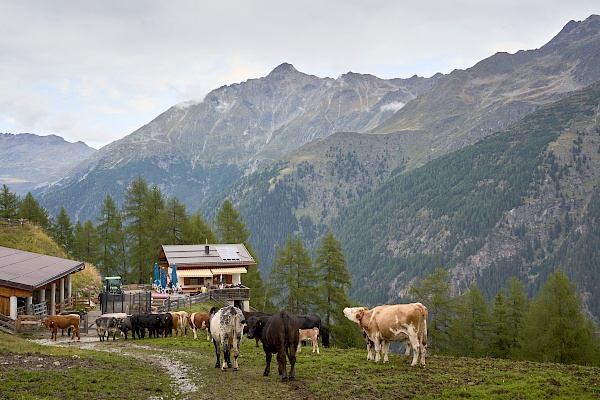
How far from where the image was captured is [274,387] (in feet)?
56.9

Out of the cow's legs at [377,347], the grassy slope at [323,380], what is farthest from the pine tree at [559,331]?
the cow's legs at [377,347]

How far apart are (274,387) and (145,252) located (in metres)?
59.9

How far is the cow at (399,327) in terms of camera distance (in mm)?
21172

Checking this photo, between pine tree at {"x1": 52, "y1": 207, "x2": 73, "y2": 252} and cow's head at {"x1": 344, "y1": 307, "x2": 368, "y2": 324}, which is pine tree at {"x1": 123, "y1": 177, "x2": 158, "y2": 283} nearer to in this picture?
pine tree at {"x1": 52, "y1": 207, "x2": 73, "y2": 252}

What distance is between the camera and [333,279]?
60594mm

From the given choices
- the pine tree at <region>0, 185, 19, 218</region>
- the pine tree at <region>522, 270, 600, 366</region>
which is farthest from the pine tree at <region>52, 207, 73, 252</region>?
the pine tree at <region>522, 270, 600, 366</region>

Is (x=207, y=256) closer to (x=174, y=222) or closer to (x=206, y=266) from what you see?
(x=206, y=266)

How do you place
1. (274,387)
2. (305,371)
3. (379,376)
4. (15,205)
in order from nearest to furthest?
(274,387) < (379,376) < (305,371) < (15,205)

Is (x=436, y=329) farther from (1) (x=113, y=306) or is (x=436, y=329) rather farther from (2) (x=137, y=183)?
(2) (x=137, y=183)

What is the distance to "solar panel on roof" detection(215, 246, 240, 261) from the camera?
2305 inches

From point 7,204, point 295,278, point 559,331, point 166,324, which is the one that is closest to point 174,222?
point 295,278

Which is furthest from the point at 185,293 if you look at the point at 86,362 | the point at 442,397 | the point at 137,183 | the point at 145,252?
the point at 442,397

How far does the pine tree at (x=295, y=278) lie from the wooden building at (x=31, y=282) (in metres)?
25.2

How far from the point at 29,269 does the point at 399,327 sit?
1293 inches
